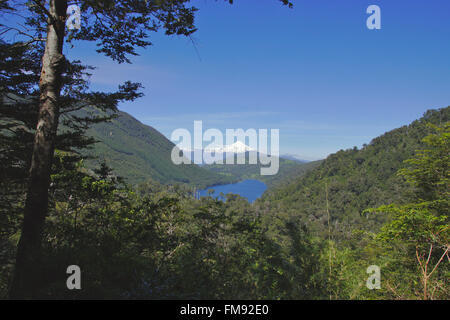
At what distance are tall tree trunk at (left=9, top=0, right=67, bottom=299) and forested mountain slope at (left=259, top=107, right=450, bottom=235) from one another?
7793cm

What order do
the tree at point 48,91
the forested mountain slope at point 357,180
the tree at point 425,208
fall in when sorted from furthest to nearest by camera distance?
the forested mountain slope at point 357,180, the tree at point 425,208, the tree at point 48,91

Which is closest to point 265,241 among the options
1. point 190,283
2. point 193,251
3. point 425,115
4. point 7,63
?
point 193,251

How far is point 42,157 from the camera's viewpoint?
2766 mm

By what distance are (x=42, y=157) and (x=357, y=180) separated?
4746 inches

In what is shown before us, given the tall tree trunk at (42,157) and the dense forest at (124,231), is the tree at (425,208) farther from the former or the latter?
the tall tree trunk at (42,157)

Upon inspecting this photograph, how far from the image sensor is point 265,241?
5.17m

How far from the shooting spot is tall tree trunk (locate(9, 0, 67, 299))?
8.57 ft

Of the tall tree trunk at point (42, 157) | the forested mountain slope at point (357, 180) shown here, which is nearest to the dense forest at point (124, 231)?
the tall tree trunk at point (42, 157)

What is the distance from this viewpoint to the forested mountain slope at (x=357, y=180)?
3292 inches

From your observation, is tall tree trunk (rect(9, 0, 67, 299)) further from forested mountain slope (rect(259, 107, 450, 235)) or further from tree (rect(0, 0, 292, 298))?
forested mountain slope (rect(259, 107, 450, 235))

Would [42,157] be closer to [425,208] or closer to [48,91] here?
[48,91]

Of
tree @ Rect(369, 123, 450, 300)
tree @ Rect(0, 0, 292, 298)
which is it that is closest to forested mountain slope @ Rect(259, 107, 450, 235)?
tree @ Rect(369, 123, 450, 300)

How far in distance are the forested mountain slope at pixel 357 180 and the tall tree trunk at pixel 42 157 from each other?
77.9 m
